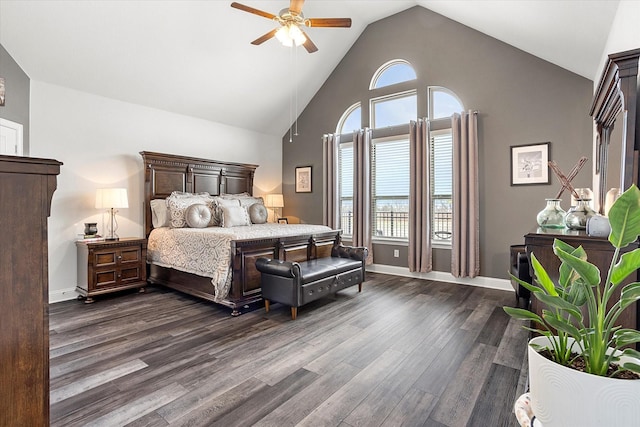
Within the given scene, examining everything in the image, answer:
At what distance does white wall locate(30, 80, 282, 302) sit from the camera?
154 inches

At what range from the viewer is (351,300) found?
13.0 feet

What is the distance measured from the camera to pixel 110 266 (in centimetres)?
402

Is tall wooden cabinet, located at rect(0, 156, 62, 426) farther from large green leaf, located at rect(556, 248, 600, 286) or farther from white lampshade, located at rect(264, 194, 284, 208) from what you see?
white lampshade, located at rect(264, 194, 284, 208)

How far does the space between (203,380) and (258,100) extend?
16.3 feet

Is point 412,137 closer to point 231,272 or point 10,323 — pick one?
point 231,272

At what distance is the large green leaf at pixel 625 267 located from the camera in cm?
89

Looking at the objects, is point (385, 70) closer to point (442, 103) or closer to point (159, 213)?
point (442, 103)

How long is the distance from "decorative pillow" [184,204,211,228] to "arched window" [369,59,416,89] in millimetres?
3637

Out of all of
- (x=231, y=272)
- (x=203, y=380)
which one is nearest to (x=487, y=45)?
(x=231, y=272)

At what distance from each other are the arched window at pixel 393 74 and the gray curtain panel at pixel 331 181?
3.95ft

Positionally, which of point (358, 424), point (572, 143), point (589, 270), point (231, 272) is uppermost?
point (572, 143)

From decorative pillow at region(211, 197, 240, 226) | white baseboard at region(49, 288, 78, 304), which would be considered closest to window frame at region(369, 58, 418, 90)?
decorative pillow at region(211, 197, 240, 226)

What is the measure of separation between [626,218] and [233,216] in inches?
175

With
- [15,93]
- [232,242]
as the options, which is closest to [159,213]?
[232,242]
